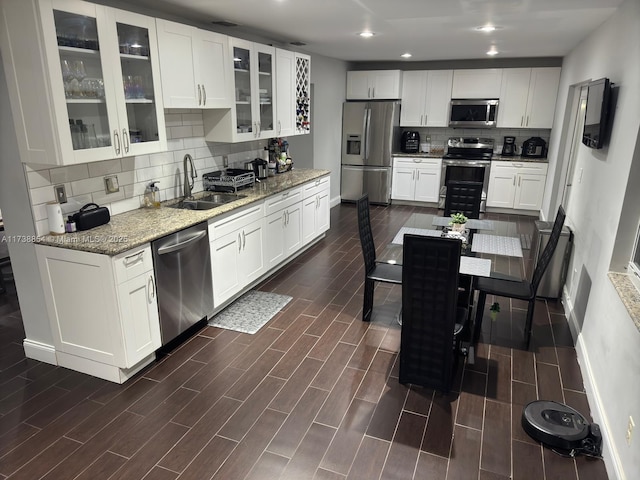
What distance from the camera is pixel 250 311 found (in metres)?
3.84

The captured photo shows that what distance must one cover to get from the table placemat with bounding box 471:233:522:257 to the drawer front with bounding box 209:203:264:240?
194cm

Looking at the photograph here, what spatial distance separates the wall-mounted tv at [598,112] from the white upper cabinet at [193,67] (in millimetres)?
3021

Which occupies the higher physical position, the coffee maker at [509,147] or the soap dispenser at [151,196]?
the coffee maker at [509,147]

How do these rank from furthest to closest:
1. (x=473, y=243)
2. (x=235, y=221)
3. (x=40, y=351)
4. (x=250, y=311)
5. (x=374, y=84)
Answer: (x=374, y=84)
(x=250, y=311)
(x=235, y=221)
(x=473, y=243)
(x=40, y=351)

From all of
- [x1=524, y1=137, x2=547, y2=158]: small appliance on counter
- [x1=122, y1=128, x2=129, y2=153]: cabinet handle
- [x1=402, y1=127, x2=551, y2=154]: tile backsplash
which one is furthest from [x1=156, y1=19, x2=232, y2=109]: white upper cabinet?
[x1=524, y1=137, x2=547, y2=158]: small appliance on counter

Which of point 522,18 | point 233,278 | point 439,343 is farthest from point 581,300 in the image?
point 233,278

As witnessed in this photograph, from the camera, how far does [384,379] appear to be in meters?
2.91

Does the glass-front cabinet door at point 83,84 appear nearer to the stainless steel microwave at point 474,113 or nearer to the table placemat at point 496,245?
the table placemat at point 496,245

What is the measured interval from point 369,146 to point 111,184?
5151 millimetres

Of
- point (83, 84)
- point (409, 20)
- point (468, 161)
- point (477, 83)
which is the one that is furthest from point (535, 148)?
point (83, 84)

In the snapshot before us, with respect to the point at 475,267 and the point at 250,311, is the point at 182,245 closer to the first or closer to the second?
the point at 250,311

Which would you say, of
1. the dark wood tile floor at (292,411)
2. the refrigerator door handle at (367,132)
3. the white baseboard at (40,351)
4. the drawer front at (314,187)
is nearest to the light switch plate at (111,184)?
the white baseboard at (40,351)

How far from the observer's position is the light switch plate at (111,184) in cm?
321

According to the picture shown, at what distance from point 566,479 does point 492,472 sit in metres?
0.35
